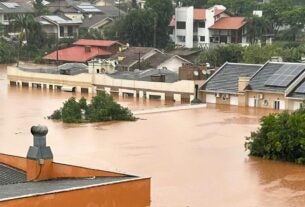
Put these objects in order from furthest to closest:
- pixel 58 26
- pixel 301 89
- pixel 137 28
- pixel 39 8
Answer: pixel 39 8 → pixel 58 26 → pixel 137 28 → pixel 301 89

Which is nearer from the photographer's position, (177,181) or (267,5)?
(177,181)

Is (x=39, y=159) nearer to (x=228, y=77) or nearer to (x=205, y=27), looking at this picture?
(x=228, y=77)

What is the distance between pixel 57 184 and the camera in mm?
13375

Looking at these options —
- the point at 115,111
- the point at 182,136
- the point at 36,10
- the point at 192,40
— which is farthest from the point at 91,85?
the point at 36,10

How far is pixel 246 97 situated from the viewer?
33250 millimetres

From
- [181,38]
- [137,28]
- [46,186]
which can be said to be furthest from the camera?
[181,38]

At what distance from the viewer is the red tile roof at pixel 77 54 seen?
5109 centimetres

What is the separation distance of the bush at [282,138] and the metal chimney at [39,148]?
8768 millimetres

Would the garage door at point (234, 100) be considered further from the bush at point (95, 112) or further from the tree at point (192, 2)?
the tree at point (192, 2)

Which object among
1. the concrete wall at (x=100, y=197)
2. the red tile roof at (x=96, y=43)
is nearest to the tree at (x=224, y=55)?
the red tile roof at (x=96, y=43)

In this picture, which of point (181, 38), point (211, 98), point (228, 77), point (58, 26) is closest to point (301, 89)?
point (228, 77)

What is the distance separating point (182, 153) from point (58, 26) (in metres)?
40.9

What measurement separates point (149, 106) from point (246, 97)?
163 inches

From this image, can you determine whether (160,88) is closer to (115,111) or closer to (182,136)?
(115,111)
